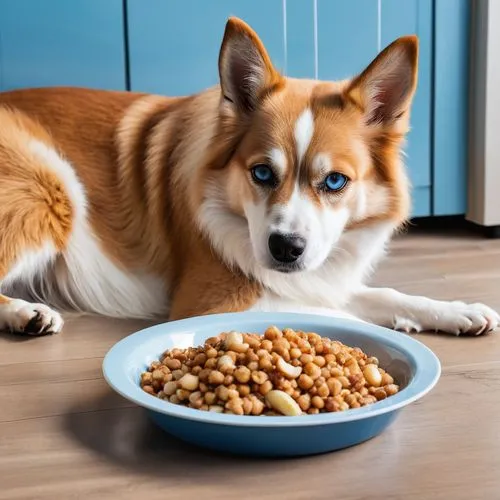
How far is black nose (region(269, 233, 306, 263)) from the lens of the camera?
1.79m

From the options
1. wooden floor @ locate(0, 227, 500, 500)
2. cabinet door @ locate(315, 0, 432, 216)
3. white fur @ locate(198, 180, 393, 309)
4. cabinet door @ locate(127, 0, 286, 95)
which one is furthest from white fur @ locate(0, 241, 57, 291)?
cabinet door @ locate(315, 0, 432, 216)

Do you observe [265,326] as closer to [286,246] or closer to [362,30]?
[286,246]

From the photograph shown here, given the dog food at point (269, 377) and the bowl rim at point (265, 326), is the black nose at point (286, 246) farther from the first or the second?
the dog food at point (269, 377)

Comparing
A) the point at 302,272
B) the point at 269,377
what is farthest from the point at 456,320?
the point at 269,377

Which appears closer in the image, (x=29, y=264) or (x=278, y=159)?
(x=278, y=159)

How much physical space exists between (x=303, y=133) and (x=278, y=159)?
3.1 inches

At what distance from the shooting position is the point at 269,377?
1431 millimetres

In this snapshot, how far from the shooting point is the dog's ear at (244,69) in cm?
186

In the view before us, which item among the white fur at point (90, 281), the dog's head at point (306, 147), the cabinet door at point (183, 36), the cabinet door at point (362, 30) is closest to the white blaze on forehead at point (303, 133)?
the dog's head at point (306, 147)

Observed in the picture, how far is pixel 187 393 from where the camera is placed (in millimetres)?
1436

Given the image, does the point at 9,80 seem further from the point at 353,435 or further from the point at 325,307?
the point at 353,435

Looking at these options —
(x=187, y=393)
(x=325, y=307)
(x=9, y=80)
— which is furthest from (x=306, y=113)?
(x=9, y=80)

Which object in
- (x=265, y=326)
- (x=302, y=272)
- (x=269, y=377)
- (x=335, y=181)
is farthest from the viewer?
(x=302, y=272)

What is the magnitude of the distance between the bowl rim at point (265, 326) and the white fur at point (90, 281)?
574 millimetres
